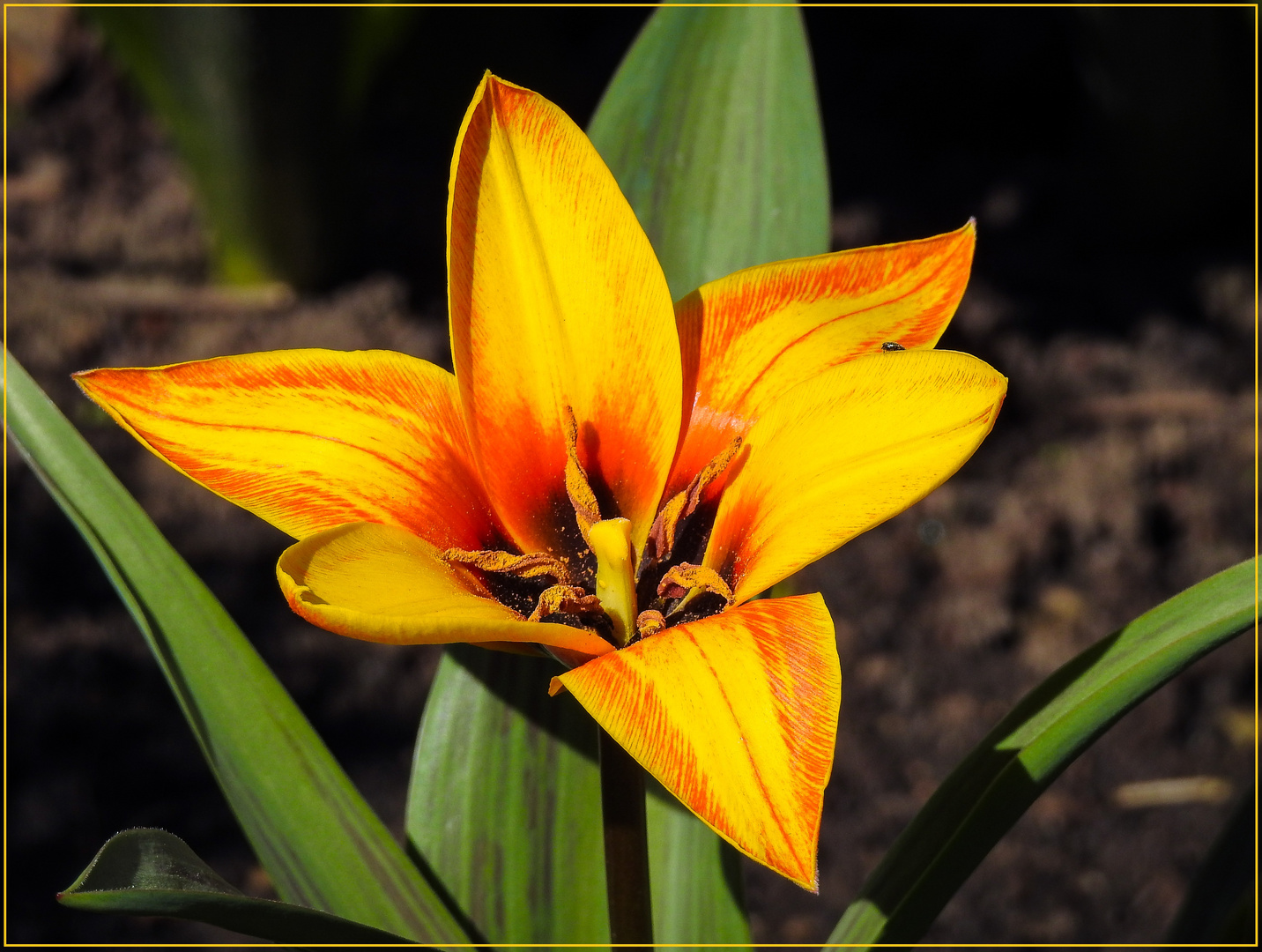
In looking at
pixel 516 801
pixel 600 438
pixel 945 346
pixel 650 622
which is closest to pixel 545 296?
pixel 600 438

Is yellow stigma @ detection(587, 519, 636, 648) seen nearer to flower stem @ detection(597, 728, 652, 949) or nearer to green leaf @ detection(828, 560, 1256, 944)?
flower stem @ detection(597, 728, 652, 949)

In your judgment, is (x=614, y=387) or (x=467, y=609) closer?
(x=467, y=609)

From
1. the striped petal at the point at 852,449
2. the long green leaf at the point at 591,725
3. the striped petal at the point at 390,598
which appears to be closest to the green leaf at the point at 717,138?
the long green leaf at the point at 591,725

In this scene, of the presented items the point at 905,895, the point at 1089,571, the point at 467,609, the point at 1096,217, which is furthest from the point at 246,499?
the point at 1096,217

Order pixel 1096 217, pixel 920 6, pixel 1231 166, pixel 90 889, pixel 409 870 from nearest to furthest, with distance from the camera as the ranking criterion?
pixel 90 889, pixel 409 870, pixel 1231 166, pixel 1096 217, pixel 920 6

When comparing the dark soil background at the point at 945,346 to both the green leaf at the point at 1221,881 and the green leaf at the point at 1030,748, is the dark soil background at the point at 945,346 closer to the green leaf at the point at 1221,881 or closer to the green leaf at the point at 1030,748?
the green leaf at the point at 1221,881

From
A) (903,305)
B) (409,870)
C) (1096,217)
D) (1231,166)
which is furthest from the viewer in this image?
(1096,217)

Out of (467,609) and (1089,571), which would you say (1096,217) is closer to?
(1089,571)

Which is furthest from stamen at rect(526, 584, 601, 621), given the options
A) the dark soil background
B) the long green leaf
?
the dark soil background
